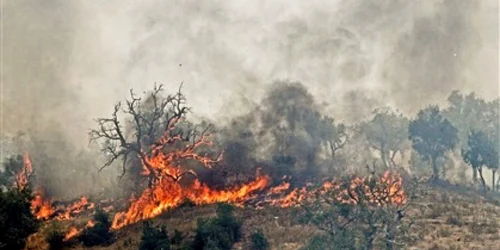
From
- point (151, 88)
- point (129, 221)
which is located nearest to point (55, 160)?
point (151, 88)

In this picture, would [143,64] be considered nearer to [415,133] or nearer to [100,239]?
[415,133]

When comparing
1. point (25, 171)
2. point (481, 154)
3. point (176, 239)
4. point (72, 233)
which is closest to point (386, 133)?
point (481, 154)

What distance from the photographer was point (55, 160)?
9162cm

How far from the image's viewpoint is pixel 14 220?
3406cm

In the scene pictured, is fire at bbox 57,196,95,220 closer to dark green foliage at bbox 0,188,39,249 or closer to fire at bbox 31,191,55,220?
fire at bbox 31,191,55,220

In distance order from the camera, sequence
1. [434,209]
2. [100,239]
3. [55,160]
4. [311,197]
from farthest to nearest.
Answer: [55,160] < [311,197] < [434,209] < [100,239]

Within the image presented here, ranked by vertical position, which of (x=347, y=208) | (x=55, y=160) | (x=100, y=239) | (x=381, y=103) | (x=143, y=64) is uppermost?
(x=143, y=64)

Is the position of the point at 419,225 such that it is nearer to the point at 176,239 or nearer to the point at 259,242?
the point at 259,242

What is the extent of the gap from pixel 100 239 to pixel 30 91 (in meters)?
65.3

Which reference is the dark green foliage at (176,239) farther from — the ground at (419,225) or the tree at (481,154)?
the tree at (481,154)

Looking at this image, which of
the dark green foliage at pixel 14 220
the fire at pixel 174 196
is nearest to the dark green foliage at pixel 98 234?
the fire at pixel 174 196

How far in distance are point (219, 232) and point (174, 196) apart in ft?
62.8

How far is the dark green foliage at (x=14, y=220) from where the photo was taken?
3328 cm

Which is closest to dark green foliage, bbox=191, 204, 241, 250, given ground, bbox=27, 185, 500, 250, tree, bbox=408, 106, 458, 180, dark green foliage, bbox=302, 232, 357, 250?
ground, bbox=27, 185, 500, 250
